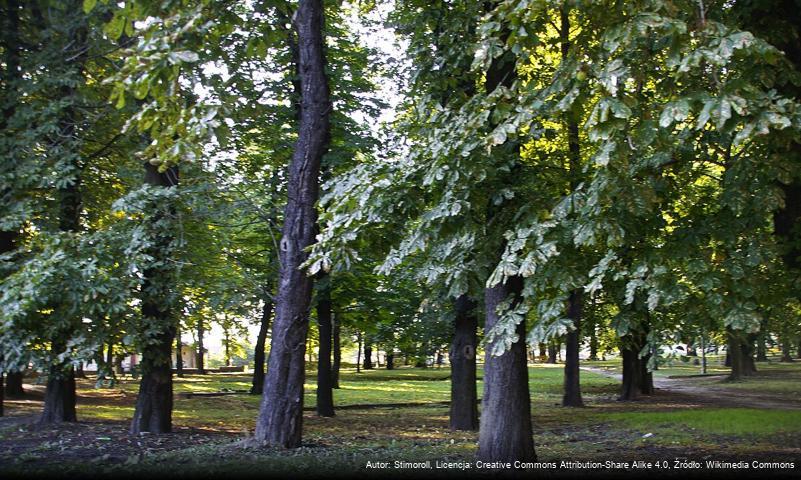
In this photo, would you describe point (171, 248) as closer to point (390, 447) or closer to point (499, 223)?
point (390, 447)

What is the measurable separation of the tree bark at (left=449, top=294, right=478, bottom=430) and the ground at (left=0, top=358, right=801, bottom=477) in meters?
0.63

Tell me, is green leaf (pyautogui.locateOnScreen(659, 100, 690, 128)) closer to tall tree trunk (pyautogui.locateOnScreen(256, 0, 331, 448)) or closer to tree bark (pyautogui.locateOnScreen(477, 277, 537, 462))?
tree bark (pyautogui.locateOnScreen(477, 277, 537, 462))

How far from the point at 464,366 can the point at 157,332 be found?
21.8ft

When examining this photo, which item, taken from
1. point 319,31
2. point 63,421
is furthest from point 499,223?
point 63,421

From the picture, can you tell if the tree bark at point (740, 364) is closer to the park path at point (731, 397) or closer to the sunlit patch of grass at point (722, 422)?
the park path at point (731, 397)

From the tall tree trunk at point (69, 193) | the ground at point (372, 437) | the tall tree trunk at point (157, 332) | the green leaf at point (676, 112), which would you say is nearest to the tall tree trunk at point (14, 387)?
the ground at point (372, 437)

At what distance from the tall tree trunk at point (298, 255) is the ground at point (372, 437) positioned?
0.55 m

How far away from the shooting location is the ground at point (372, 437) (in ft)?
28.4

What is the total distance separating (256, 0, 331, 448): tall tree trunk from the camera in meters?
10.2

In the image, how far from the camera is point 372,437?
44.1 ft

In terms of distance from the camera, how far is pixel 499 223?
333 inches

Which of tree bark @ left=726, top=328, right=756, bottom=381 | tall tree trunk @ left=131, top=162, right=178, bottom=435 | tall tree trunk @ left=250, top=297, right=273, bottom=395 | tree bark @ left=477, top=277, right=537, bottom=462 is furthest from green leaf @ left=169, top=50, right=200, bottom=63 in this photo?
tree bark @ left=726, top=328, right=756, bottom=381

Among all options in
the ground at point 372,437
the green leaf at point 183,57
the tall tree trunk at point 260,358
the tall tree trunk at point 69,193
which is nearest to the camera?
the green leaf at point 183,57

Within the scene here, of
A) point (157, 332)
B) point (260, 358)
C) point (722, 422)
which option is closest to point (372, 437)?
point (157, 332)
